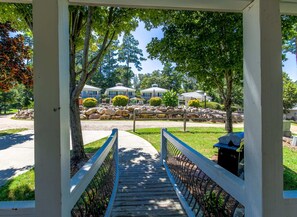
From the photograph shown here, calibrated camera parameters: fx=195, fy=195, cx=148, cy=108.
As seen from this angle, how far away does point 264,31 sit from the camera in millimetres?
1012

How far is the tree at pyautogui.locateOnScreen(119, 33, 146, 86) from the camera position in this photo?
1497 inches

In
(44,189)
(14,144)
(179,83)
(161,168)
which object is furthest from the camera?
(179,83)

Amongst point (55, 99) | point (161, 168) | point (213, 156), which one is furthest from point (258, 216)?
point (213, 156)

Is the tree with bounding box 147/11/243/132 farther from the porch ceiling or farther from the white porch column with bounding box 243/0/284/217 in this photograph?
the white porch column with bounding box 243/0/284/217

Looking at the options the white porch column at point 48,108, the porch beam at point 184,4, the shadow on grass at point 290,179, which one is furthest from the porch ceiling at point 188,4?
the shadow on grass at point 290,179

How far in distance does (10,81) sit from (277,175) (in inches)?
266

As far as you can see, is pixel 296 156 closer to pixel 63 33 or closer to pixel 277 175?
pixel 277 175

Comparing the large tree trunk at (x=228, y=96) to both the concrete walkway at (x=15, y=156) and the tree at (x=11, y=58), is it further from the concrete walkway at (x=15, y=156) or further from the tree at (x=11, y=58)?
the tree at (x=11, y=58)

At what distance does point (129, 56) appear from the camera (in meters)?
39.6

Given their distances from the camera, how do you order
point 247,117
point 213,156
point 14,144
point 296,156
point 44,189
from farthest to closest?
1. point 14,144
2. point 296,156
3. point 213,156
4. point 247,117
5. point 44,189

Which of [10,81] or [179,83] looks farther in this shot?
[179,83]

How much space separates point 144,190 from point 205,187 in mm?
1559

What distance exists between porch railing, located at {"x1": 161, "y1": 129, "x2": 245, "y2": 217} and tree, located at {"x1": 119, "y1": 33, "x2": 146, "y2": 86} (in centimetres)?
3511

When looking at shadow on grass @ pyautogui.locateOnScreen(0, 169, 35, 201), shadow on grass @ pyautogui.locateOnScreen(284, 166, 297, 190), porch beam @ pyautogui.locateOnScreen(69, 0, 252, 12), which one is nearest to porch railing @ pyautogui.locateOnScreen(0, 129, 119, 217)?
porch beam @ pyautogui.locateOnScreen(69, 0, 252, 12)
